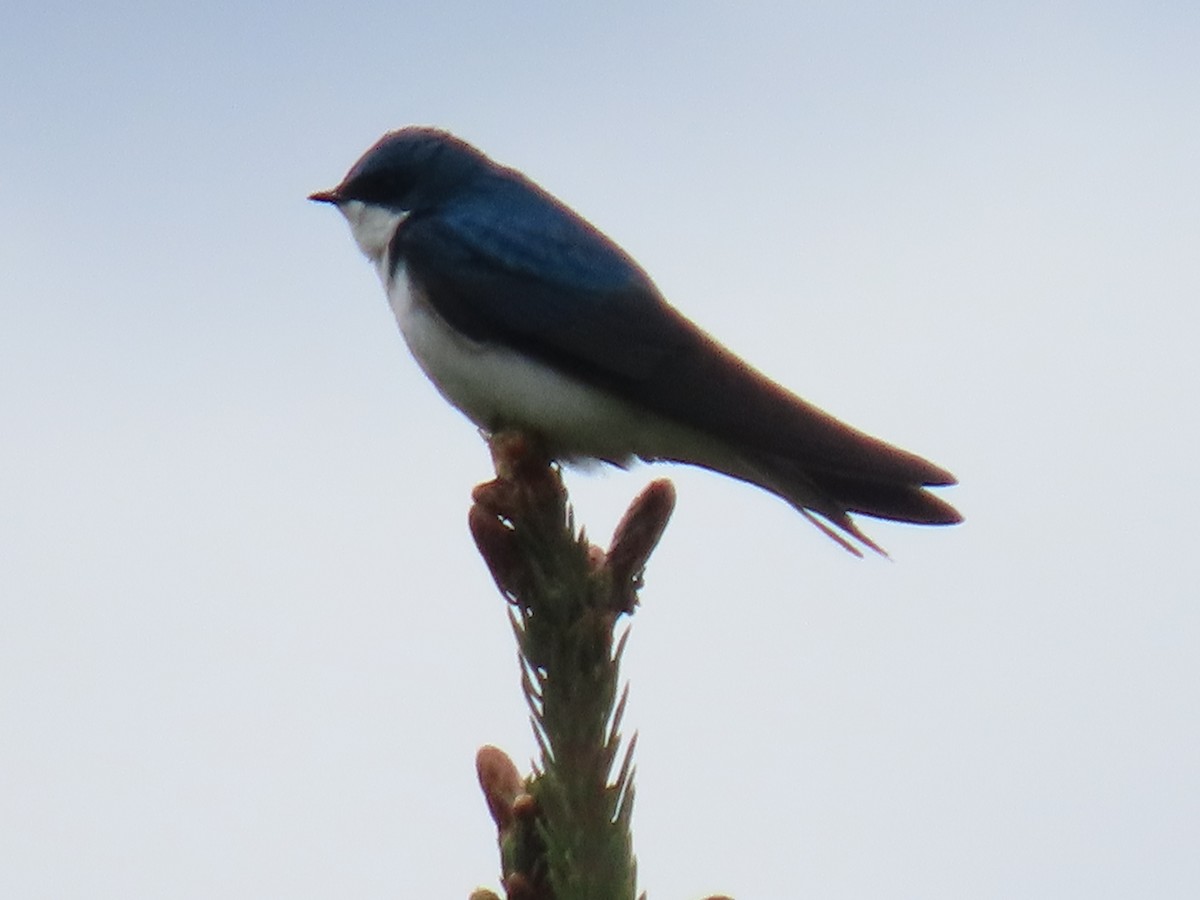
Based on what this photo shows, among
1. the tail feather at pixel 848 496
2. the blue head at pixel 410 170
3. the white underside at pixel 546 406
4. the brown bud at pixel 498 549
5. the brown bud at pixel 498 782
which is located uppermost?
the blue head at pixel 410 170

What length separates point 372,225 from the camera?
11.1 ft

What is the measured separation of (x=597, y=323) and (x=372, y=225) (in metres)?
0.69

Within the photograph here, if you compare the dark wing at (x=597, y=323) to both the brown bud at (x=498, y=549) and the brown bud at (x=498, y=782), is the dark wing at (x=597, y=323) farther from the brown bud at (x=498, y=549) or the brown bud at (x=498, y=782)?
the brown bud at (x=498, y=782)

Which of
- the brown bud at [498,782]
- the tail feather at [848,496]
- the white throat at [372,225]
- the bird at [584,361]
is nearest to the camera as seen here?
the brown bud at [498,782]

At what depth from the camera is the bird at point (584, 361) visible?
2.74 metres

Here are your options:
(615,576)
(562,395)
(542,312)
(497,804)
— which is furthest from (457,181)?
(497,804)

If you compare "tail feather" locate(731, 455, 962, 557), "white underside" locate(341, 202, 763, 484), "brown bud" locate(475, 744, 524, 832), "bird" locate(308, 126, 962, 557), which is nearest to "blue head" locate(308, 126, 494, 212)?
"bird" locate(308, 126, 962, 557)

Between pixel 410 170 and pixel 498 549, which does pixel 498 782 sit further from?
pixel 410 170

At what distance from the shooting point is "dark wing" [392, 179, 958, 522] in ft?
9.05

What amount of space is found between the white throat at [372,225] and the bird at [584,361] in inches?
3.5

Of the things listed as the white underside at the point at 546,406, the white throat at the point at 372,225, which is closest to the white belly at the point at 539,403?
the white underside at the point at 546,406

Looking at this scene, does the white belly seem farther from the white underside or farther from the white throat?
the white throat

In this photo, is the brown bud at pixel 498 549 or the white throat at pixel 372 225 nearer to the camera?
the brown bud at pixel 498 549

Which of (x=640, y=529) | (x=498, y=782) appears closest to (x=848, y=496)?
(x=640, y=529)
